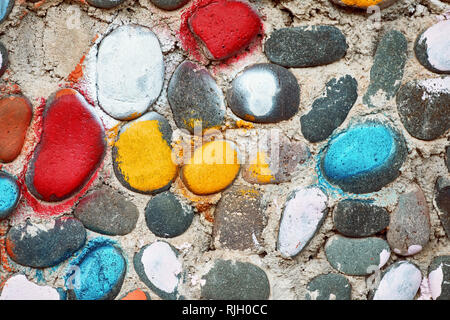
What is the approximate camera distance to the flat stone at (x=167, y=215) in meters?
0.77

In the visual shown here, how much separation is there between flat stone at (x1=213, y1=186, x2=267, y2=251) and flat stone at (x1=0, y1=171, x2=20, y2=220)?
321 millimetres

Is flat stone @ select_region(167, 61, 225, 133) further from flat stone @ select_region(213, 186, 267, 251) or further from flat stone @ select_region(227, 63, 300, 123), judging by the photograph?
flat stone @ select_region(213, 186, 267, 251)

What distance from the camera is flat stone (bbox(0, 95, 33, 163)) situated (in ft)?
2.30

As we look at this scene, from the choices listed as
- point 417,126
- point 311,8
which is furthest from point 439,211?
point 311,8

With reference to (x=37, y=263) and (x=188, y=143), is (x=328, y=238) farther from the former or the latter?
(x=37, y=263)

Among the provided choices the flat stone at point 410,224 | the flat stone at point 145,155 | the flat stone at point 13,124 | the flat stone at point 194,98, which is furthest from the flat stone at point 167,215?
the flat stone at point 410,224

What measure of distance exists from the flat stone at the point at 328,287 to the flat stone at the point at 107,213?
324 mm

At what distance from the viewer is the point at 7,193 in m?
0.71

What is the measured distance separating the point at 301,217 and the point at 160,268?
0.83 ft

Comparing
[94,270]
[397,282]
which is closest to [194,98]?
[94,270]

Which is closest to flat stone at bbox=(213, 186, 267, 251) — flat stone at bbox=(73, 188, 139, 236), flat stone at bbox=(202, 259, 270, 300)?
flat stone at bbox=(202, 259, 270, 300)

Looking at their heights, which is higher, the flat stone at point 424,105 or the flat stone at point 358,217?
the flat stone at point 424,105

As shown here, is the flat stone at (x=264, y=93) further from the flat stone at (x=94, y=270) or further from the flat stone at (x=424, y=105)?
the flat stone at (x=94, y=270)
